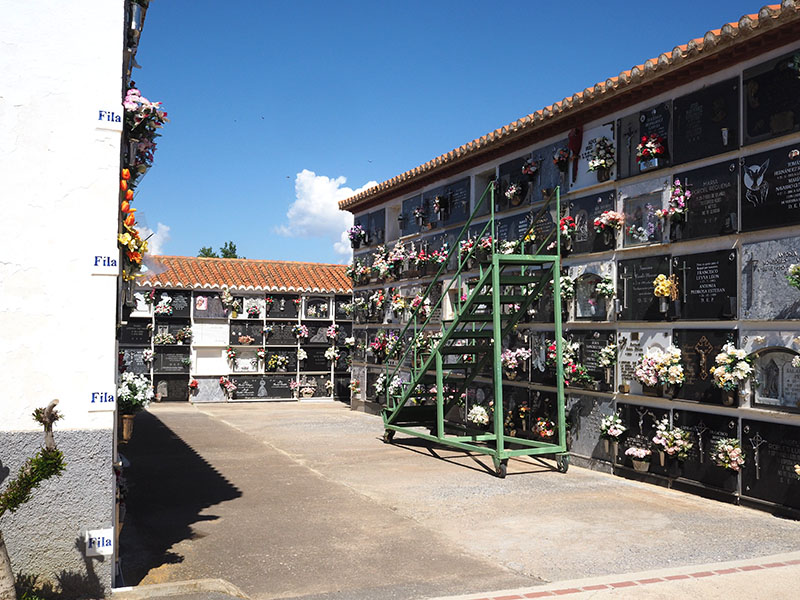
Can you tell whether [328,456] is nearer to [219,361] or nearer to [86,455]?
[86,455]

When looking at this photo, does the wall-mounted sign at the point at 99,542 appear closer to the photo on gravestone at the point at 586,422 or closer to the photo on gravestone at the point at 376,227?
the photo on gravestone at the point at 586,422

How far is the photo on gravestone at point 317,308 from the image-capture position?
22.3m

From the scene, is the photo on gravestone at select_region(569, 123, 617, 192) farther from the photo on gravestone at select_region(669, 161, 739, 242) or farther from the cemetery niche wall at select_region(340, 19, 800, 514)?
the photo on gravestone at select_region(669, 161, 739, 242)

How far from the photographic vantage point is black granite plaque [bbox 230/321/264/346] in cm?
2125

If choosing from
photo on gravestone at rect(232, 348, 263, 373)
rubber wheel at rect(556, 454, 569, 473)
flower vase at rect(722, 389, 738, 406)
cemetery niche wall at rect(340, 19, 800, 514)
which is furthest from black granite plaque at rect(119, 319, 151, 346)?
flower vase at rect(722, 389, 738, 406)

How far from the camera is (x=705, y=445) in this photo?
857 centimetres

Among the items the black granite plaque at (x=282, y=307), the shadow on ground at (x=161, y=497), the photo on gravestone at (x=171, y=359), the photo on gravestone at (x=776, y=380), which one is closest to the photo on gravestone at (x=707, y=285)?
the photo on gravestone at (x=776, y=380)

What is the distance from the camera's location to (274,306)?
21891mm

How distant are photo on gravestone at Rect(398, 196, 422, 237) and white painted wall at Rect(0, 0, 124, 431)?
445 inches

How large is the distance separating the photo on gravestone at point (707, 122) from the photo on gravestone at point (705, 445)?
10.2ft

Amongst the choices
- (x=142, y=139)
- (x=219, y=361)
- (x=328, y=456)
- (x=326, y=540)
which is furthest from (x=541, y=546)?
(x=219, y=361)

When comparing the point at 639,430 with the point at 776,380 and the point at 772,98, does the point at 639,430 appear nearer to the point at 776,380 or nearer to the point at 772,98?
the point at 776,380

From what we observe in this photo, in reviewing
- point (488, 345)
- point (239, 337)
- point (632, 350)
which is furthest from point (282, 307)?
point (632, 350)

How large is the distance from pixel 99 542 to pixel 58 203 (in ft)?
7.42
